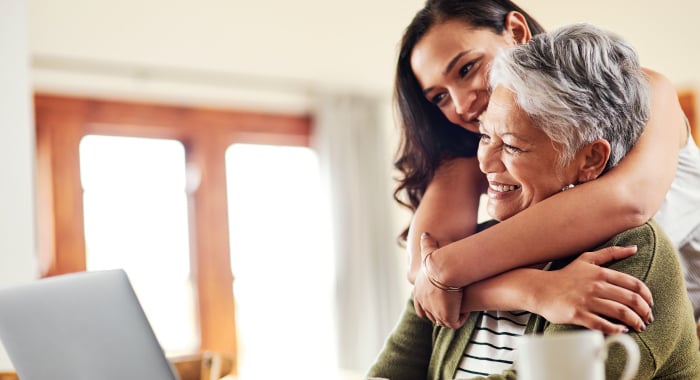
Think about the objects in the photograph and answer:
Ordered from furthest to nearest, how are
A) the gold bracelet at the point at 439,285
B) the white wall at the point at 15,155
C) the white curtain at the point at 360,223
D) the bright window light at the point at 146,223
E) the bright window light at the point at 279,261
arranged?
the white curtain at the point at 360,223 < the bright window light at the point at 279,261 < the bright window light at the point at 146,223 < the white wall at the point at 15,155 < the gold bracelet at the point at 439,285

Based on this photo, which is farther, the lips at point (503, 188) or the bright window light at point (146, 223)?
the bright window light at point (146, 223)

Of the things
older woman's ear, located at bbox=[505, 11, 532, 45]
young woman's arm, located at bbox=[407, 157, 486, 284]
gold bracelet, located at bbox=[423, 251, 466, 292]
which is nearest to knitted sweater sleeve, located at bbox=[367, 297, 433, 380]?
young woman's arm, located at bbox=[407, 157, 486, 284]

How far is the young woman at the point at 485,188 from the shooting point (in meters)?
1.22

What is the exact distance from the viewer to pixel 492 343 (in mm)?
1388

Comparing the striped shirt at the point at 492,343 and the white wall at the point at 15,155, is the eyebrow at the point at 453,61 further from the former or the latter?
the white wall at the point at 15,155

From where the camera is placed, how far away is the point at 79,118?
5348mm

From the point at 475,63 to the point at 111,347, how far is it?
3.21 ft

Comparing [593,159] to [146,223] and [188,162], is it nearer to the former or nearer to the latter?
[146,223]

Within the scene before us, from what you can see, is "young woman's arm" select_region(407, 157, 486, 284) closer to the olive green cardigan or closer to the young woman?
the young woman

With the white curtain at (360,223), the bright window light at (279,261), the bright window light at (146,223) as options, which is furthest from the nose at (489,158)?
the white curtain at (360,223)

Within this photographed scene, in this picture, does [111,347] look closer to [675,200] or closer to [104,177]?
[675,200]

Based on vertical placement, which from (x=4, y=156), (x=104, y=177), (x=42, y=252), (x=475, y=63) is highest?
→ (x=475, y=63)

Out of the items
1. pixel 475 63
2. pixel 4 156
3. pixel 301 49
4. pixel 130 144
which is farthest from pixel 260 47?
pixel 475 63

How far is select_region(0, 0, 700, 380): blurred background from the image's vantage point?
4.92 meters
